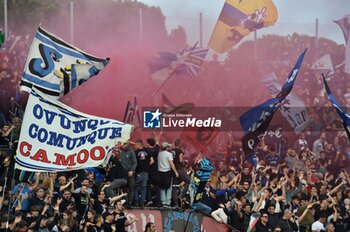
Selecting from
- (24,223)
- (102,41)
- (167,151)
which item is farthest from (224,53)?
(24,223)

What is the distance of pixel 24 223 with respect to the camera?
14.7 metres

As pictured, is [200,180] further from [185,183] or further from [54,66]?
[54,66]

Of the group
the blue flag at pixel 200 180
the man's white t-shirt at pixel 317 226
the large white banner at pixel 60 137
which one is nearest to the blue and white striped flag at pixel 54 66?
the large white banner at pixel 60 137

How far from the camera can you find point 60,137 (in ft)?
44.0

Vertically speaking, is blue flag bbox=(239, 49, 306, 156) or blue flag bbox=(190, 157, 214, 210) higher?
blue flag bbox=(239, 49, 306, 156)

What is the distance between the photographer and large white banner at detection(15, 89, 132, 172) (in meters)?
13.1

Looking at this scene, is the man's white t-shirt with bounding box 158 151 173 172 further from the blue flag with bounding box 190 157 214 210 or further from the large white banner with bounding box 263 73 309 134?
the large white banner with bounding box 263 73 309 134

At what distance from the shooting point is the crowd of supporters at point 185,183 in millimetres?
15945

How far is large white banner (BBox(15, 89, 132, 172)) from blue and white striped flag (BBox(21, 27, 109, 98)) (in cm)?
55

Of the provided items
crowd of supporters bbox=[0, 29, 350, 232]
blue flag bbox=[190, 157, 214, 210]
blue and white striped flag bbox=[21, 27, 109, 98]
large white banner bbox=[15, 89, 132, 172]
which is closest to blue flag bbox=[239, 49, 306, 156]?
crowd of supporters bbox=[0, 29, 350, 232]

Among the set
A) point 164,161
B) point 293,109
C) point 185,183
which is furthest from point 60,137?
point 293,109

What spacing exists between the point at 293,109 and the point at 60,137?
37.6 feet

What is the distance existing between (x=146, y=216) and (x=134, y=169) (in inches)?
34.1

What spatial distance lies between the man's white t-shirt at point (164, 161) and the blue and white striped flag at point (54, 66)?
129 inches
